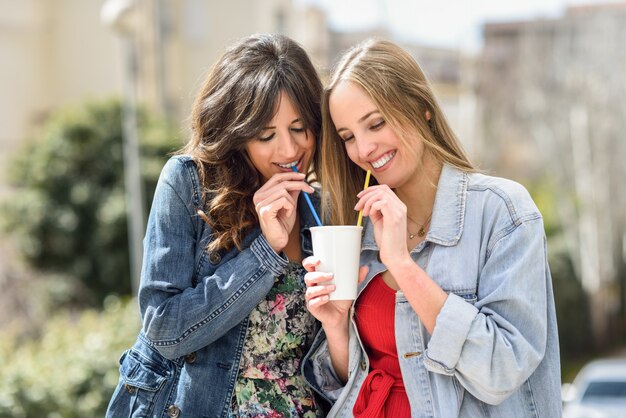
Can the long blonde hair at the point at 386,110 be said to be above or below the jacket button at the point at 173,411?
→ above

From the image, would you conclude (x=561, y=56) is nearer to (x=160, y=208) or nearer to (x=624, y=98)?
(x=624, y=98)

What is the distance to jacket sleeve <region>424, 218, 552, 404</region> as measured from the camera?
236 centimetres

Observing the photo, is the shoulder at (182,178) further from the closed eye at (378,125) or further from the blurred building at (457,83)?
the blurred building at (457,83)

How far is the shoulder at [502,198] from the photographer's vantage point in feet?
8.19

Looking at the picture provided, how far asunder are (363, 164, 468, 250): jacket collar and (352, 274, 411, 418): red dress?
23 centimetres

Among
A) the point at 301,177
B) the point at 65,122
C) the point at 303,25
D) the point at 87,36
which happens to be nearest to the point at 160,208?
the point at 301,177

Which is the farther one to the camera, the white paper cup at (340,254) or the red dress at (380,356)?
Result: the red dress at (380,356)

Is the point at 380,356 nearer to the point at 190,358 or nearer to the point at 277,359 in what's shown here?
the point at 277,359

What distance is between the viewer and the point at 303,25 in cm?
2048

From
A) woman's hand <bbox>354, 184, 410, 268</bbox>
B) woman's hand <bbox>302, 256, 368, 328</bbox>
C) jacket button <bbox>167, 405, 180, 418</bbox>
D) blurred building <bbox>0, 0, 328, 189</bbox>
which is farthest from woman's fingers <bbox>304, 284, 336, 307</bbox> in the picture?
blurred building <bbox>0, 0, 328, 189</bbox>

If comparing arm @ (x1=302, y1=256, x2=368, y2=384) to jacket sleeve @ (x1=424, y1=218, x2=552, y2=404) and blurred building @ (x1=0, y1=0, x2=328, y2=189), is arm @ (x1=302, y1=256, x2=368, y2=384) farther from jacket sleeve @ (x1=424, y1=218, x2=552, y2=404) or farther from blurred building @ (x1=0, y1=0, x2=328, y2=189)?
blurred building @ (x1=0, y1=0, x2=328, y2=189)

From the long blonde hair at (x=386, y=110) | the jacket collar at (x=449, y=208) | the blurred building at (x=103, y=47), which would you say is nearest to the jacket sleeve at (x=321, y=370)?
the long blonde hair at (x=386, y=110)

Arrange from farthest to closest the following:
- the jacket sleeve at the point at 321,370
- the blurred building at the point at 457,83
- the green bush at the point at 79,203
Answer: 1. the blurred building at the point at 457,83
2. the green bush at the point at 79,203
3. the jacket sleeve at the point at 321,370

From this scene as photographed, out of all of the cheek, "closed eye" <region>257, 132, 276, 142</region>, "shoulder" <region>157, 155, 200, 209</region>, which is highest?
"closed eye" <region>257, 132, 276, 142</region>
